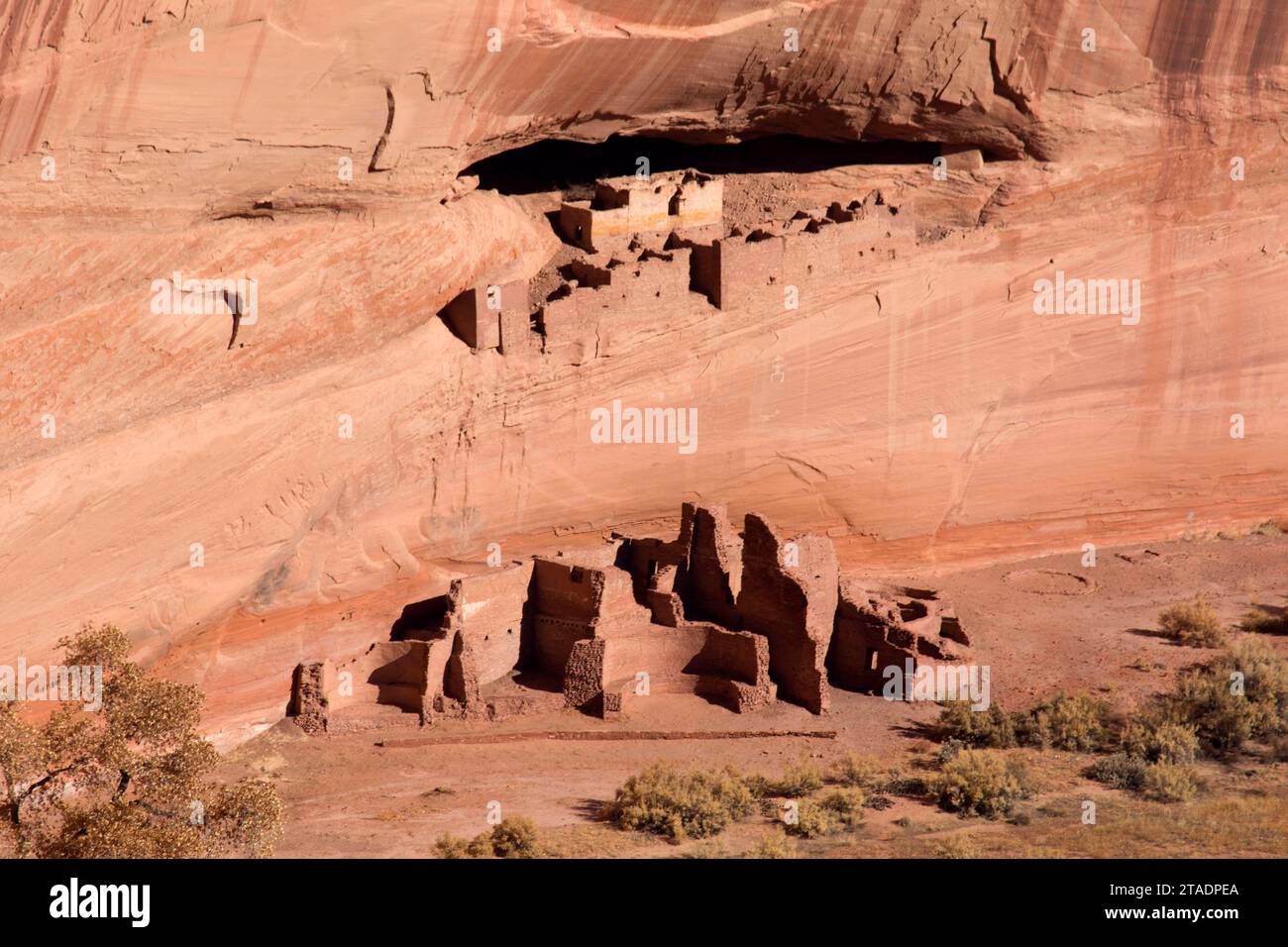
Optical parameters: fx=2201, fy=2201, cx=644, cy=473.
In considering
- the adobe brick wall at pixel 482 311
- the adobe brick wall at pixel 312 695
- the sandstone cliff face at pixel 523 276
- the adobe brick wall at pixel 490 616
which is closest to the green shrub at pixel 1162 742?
the sandstone cliff face at pixel 523 276

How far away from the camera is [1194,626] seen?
2922cm

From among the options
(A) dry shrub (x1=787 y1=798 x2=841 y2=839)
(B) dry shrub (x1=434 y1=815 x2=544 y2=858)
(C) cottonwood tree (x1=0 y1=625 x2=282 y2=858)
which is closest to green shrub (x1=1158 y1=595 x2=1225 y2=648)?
(A) dry shrub (x1=787 y1=798 x2=841 y2=839)

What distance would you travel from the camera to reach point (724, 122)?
93.9ft

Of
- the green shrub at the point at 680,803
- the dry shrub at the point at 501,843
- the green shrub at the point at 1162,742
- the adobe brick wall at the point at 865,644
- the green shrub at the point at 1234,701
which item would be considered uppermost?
the adobe brick wall at the point at 865,644

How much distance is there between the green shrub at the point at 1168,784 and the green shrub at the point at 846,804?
3288 millimetres

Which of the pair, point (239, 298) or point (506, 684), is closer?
point (239, 298)

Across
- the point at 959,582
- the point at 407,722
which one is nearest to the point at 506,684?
the point at 407,722

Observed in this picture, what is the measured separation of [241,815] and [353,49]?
8536mm

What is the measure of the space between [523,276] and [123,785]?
9.78m

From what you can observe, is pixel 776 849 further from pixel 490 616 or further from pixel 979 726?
pixel 490 616

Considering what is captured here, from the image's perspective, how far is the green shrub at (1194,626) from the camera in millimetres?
29094

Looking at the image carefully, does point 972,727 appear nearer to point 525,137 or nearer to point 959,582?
point 959,582

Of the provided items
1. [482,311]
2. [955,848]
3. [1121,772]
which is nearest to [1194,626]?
[1121,772]

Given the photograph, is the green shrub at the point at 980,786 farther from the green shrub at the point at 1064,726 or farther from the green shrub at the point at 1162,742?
the green shrub at the point at 1162,742
